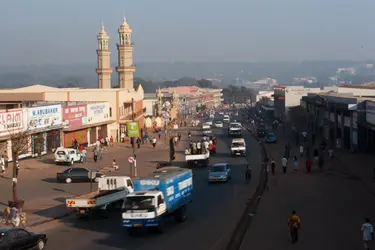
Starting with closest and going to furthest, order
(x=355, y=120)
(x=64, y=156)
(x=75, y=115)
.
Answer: (x=64, y=156), (x=355, y=120), (x=75, y=115)

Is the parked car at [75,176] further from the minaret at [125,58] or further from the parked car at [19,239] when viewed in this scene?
the minaret at [125,58]

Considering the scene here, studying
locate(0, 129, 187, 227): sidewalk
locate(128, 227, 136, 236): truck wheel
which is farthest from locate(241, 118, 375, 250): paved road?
locate(0, 129, 187, 227): sidewalk

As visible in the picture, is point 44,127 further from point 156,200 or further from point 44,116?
point 156,200

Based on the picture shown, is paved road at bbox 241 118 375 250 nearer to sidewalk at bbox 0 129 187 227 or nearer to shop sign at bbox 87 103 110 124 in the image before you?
sidewalk at bbox 0 129 187 227

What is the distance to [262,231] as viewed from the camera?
21.2 metres

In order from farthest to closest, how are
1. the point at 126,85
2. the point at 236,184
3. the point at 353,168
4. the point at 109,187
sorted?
the point at 126,85
the point at 353,168
the point at 236,184
the point at 109,187

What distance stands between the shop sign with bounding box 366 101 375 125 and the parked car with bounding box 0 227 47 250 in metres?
28.4

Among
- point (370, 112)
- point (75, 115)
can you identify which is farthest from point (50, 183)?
point (75, 115)

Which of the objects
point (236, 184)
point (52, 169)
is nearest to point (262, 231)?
point (236, 184)

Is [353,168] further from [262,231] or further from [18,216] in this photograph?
[18,216]

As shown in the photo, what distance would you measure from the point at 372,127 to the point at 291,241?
81.8ft

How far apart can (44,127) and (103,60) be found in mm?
53327

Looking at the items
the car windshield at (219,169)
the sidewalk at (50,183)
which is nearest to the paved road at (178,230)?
the sidewalk at (50,183)

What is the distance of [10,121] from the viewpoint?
4397cm
